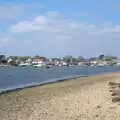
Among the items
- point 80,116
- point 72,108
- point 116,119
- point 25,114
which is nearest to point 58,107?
point 72,108

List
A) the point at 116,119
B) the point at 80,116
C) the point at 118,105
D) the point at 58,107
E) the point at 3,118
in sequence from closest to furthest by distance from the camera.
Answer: the point at 116,119, the point at 80,116, the point at 3,118, the point at 118,105, the point at 58,107

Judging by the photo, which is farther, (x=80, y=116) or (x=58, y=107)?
(x=58, y=107)

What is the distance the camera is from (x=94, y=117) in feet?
61.6

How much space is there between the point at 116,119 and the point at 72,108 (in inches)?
196

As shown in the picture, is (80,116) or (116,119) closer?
(116,119)

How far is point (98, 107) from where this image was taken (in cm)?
2234

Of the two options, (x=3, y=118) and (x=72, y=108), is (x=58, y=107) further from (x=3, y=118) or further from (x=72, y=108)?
(x=3, y=118)

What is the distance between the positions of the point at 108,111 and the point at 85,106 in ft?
9.54

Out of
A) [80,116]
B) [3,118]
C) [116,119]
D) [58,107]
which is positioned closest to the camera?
[116,119]

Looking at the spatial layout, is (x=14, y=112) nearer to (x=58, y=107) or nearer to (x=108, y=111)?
(x=58, y=107)

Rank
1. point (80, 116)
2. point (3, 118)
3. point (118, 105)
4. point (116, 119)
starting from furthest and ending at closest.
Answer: point (118, 105) < point (3, 118) < point (80, 116) < point (116, 119)

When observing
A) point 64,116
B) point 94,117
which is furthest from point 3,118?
point 94,117

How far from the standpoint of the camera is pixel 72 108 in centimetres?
2269

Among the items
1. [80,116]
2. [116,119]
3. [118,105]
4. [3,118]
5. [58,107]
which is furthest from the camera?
[58,107]
